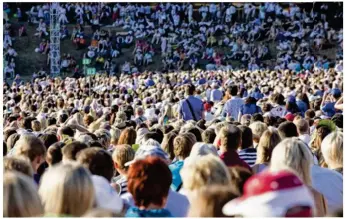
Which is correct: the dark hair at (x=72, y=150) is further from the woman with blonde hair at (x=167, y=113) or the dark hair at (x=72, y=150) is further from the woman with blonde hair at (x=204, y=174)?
the woman with blonde hair at (x=167, y=113)

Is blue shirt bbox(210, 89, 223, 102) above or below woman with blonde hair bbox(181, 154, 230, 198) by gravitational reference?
below

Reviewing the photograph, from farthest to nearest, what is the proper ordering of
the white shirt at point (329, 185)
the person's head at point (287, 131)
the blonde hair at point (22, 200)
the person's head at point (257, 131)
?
the person's head at point (257, 131) < the person's head at point (287, 131) < the white shirt at point (329, 185) < the blonde hair at point (22, 200)

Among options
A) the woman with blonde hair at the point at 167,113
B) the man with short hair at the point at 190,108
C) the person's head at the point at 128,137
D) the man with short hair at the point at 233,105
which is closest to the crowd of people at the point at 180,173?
the person's head at the point at 128,137

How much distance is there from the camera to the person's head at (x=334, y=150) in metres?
6.66

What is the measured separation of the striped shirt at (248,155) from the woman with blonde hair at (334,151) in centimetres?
94

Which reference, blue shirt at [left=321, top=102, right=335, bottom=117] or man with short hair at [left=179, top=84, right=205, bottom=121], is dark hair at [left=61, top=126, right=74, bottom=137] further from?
blue shirt at [left=321, top=102, right=335, bottom=117]

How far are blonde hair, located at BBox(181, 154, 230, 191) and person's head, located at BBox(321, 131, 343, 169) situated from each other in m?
1.92

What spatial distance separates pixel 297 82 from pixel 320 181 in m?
17.3

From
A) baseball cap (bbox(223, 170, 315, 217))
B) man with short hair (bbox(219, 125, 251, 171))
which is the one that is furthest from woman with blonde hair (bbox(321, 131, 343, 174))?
baseball cap (bbox(223, 170, 315, 217))

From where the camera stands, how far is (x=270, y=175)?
407 cm

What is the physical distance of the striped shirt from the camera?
24.9 ft

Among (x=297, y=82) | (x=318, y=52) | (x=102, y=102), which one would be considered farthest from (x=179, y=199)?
(x=318, y=52)

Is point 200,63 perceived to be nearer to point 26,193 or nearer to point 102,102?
point 102,102

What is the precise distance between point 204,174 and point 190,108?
8.39 meters
